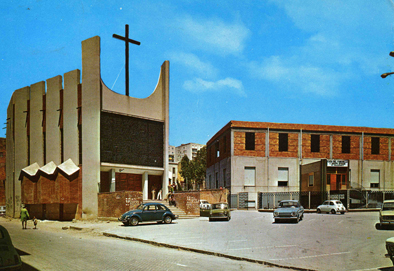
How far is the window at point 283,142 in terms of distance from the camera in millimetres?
51562

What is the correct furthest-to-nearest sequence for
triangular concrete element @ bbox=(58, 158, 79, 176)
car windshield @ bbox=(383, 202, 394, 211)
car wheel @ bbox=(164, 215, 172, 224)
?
triangular concrete element @ bbox=(58, 158, 79, 176), car wheel @ bbox=(164, 215, 172, 224), car windshield @ bbox=(383, 202, 394, 211)

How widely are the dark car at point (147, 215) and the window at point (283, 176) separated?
28363mm

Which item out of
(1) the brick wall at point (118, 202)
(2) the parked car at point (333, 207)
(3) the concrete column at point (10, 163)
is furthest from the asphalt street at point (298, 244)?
(3) the concrete column at point (10, 163)

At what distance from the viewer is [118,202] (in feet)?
92.9

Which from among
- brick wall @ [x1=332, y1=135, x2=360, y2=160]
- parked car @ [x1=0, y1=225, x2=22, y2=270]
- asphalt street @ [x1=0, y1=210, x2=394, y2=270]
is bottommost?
asphalt street @ [x1=0, y1=210, x2=394, y2=270]

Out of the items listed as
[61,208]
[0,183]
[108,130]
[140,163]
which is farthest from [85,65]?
[0,183]

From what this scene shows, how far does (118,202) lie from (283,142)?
29.3m

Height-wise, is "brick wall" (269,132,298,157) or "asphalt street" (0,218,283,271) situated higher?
"brick wall" (269,132,298,157)

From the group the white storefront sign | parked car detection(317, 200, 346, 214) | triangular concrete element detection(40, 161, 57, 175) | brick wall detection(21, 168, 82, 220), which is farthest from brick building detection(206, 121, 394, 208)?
triangular concrete element detection(40, 161, 57, 175)

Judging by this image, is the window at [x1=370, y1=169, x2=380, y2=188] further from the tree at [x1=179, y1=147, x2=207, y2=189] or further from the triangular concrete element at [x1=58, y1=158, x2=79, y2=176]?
the triangular concrete element at [x1=58, y1=158, x2=79, y2=176]

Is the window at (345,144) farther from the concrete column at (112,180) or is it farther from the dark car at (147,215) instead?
the dark car at (147,215)

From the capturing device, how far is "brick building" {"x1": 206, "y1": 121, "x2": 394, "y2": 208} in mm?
50375

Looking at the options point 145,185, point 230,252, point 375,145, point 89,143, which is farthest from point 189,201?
point 375,145

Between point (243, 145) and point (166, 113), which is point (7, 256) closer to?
point (166, 113)
